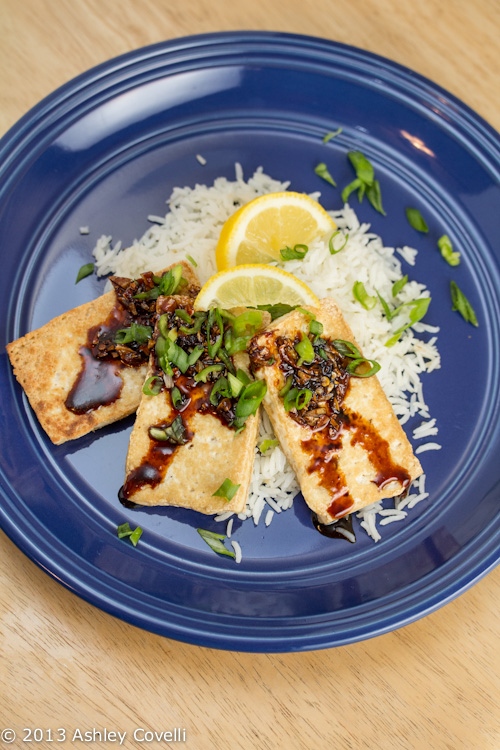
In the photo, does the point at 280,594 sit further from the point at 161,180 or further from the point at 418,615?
the point at 161,180

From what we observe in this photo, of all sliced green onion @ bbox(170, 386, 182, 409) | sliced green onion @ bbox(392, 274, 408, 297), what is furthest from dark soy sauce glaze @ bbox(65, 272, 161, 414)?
sliced green onion @ bbox(392, 274, 408, 297)

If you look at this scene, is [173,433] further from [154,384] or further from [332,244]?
[332,244]

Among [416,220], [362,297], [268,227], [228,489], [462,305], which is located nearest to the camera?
[228,489]

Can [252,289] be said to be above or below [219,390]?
above

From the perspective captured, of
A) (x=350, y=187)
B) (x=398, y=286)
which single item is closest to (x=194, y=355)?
(x=398, y=286)

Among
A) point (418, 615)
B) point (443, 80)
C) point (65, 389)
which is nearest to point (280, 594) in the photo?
point (418, 615)

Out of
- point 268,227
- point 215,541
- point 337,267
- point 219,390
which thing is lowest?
point 215,541

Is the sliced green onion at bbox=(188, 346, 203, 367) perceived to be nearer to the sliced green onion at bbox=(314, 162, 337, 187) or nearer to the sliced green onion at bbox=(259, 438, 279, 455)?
Result: the sliced green onion at bbox=(259, 438, 279, 455)
